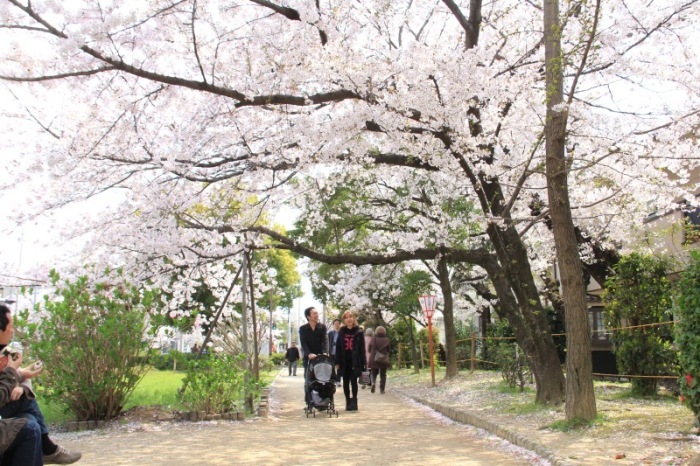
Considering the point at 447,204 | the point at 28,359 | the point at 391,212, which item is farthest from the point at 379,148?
the point at 28,359

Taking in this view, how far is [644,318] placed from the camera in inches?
430

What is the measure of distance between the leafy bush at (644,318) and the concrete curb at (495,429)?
300 cm

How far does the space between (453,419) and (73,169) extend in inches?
267

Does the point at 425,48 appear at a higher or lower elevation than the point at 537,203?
higher

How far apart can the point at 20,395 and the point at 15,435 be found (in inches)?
15.8

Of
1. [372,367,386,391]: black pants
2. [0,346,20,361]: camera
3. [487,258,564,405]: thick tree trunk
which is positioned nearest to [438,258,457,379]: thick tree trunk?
[372,367,386,391]: black pants

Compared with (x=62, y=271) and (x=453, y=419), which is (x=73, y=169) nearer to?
(x=62, y=271)

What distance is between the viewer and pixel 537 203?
14.0m

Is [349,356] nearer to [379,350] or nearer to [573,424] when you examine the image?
[379,350]

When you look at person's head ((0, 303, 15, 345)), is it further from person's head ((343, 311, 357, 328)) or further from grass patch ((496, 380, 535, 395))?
grass patch ((496, 380, 535, 395))

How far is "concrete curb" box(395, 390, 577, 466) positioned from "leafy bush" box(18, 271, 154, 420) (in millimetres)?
4748

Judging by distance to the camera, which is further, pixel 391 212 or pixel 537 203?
pixel 391 212

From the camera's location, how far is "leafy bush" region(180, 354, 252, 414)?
9781mm

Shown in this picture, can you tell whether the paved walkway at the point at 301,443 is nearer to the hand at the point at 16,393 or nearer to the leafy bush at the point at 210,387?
the leafy bush at the point at 210,387
